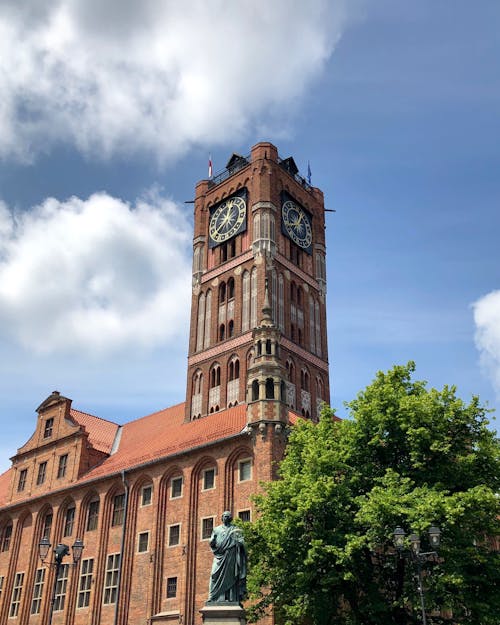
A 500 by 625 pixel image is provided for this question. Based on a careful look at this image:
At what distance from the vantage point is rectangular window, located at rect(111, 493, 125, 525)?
4384 centimetres

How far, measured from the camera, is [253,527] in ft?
92.7

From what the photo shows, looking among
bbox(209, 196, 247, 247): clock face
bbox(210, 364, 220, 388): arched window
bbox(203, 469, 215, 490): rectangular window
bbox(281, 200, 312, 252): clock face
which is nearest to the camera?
bbox(203, 469, 215, 490): rectangular window

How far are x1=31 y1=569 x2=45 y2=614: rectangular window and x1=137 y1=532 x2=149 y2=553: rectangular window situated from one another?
10.5 meters

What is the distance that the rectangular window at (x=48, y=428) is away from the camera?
54375 millimetres

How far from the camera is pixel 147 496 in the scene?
43.1 metres

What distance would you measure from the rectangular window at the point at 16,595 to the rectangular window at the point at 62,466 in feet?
25.0

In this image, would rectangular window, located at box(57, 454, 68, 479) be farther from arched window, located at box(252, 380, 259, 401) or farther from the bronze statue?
the bronze statue

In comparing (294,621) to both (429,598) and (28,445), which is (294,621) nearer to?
(429,598)

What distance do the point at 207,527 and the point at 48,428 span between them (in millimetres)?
21875

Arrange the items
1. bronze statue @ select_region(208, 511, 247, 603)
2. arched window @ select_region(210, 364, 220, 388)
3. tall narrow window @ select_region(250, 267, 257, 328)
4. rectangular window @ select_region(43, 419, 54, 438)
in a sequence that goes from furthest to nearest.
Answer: rectangular window @ select_region(43, 419, 54, 438), arched window @ select_region(210, 364, 220, 388), tall narrow window @ select_region(250, 267, 257, 328), bronze statue @ select_region(208, 511, 247, 603)

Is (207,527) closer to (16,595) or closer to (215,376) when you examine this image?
(215,376)


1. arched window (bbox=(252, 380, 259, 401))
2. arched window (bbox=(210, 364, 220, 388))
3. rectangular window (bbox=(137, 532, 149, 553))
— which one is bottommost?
rectangular window (bbox=(137, 532, 149, 553))

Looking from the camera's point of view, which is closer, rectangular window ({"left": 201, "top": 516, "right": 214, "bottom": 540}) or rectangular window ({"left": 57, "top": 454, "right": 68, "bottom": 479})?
rectangular window ({"left": 201, "top": 516, "right": 214, "bottom": 540})

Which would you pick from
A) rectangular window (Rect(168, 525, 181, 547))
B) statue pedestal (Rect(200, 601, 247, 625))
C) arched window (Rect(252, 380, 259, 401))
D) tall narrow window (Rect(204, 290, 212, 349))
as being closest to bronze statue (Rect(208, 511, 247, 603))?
statue pedestal (Rect(200, 601, 247, 625))
